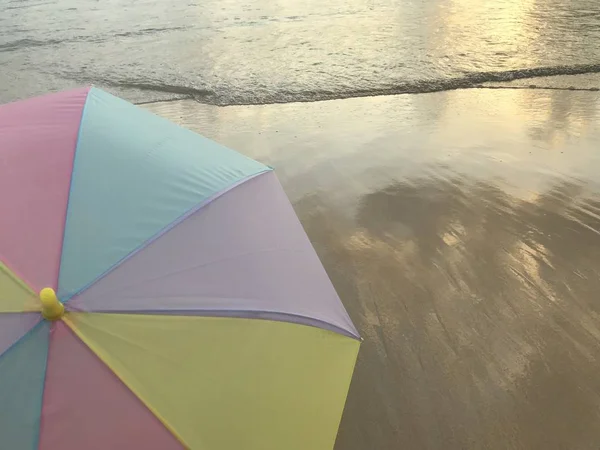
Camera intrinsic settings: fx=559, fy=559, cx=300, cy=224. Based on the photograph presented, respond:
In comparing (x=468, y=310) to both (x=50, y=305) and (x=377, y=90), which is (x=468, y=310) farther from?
(x=377, y=90)

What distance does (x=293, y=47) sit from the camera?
269 inches

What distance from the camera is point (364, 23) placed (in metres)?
Answer: 7.66

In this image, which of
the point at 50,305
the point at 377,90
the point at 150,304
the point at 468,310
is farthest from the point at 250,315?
the point at 377,90

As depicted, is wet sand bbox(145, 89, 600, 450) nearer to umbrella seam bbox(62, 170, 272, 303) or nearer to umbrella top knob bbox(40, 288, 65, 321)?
umbrella seam bbox(62, 170, 272, 303)

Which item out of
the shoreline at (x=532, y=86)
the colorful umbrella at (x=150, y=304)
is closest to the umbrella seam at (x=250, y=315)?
the colorful umbrella at (x=150, y=304)

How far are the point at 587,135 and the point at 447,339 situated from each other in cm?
243

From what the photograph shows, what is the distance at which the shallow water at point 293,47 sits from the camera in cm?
570

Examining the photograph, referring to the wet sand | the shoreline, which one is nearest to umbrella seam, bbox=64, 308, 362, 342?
the wet sand

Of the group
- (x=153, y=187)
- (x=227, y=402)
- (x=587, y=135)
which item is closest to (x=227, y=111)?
(x=587, y=135)

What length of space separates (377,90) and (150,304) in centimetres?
450

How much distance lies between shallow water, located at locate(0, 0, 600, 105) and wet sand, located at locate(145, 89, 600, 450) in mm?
1010

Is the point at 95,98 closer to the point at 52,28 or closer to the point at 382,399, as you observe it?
the point at 382,399

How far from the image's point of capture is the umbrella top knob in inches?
45.8

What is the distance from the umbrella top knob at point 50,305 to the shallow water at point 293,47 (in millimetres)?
4311
